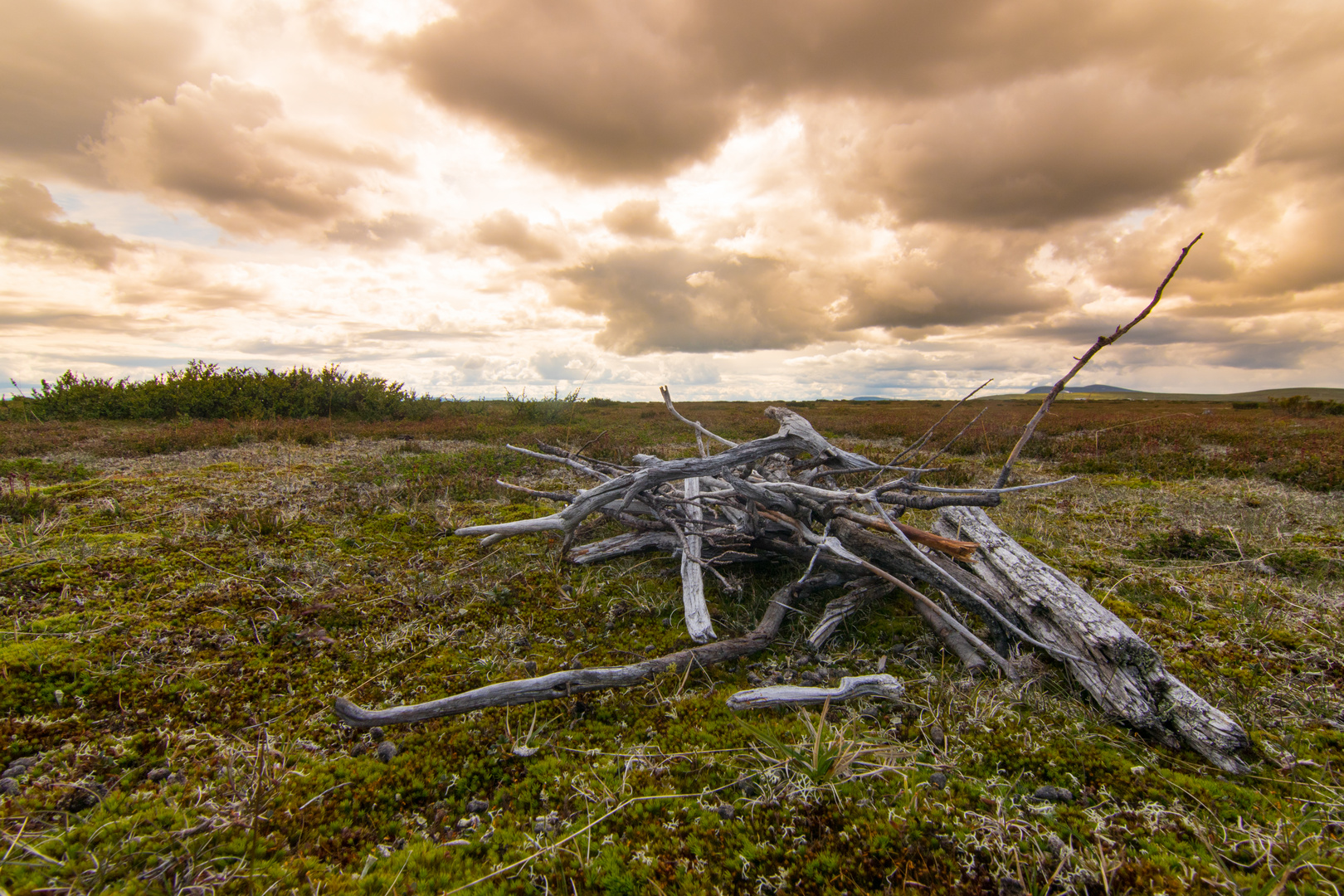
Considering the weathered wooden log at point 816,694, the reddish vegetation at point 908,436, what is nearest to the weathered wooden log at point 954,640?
the weathered wooden log at point 816,694

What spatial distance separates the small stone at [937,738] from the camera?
295cm

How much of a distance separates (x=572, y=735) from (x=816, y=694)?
1497 mm

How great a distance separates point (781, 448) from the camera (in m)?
5.20

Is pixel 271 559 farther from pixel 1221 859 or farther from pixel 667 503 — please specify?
pixel 1221 859

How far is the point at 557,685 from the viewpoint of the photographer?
3291mm

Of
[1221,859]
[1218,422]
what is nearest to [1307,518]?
[1221,859]

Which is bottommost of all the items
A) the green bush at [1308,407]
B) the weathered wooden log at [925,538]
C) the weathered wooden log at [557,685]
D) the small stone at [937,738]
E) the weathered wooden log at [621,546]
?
the small stone at [937,738]

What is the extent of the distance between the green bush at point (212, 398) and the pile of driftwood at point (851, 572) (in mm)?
16363

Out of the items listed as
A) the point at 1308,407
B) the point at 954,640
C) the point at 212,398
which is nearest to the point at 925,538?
the point at 954,640

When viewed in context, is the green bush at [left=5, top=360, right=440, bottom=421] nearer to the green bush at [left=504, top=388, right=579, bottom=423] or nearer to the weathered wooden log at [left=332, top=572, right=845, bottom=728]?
→ the green bush at [left=504, top=388, right=579, bottom=423]

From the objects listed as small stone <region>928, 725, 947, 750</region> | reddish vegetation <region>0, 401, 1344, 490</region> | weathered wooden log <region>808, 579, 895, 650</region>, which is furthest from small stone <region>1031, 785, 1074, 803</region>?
reddish vegetation <region>0, 401, 1344, 490</region>

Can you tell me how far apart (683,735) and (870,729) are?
1.09m

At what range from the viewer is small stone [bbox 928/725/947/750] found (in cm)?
295

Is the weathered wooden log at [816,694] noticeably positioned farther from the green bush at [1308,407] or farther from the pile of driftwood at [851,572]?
the green bush at [1308,407]
